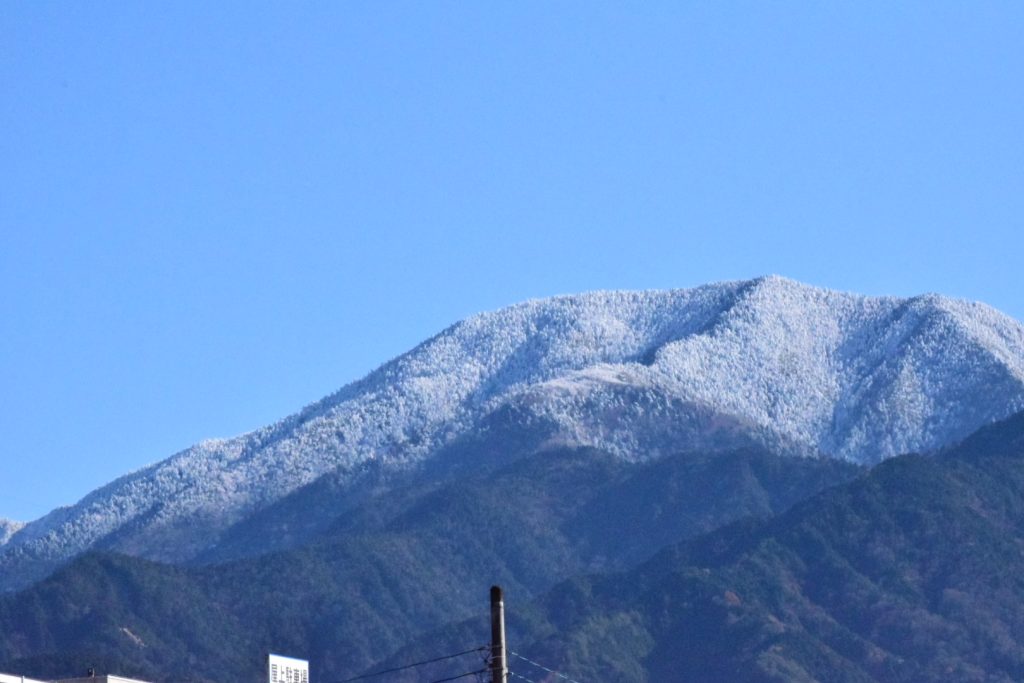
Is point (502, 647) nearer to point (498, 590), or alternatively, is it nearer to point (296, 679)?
point (498, 590)

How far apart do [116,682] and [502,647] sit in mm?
27777

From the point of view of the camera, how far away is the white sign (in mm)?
79062

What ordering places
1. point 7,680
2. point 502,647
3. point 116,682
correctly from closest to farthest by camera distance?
point 502,647, point 7,680, point 116,682

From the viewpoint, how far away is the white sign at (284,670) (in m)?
79.1

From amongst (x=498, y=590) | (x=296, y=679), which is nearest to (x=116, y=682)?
(x=296, y=679)

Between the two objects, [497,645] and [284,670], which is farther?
[284,670]

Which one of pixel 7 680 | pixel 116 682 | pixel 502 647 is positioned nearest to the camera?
pixel 502 647

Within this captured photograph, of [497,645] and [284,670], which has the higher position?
[284,670]

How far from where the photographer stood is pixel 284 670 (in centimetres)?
8044

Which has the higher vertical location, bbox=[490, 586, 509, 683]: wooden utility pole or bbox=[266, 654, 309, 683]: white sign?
bbox=[266, 654, 309, 683]: white sign

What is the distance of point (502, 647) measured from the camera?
53.7m

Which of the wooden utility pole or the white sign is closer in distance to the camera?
the wooden utility pole

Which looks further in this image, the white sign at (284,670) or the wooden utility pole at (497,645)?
the white sign at (284,670)

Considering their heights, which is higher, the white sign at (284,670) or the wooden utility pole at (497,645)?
the white sign at (284,670)
